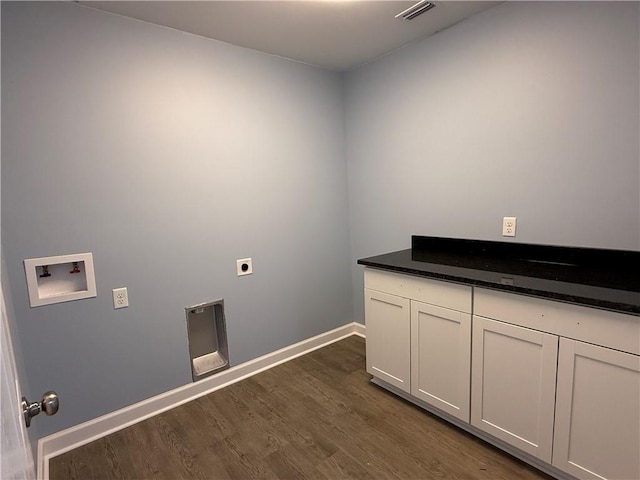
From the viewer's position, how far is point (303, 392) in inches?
90.7

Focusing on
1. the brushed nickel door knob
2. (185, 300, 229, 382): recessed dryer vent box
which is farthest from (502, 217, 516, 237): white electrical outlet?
the brushed nickel door knob

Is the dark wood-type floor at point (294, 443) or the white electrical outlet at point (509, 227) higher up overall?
the white electrical outlet at point (509, 227)

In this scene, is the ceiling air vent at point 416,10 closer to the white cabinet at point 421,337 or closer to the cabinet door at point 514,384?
the white cabinet at point 421,337

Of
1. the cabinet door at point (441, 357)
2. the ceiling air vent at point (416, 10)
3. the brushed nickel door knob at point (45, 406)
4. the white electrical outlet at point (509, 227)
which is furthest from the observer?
the white electrical outlet at point (509, 227)

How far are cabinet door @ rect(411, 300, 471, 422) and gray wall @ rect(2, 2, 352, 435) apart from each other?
113cm

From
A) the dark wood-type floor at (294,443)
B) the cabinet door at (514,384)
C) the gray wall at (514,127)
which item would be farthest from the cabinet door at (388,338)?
the gray wall at (514,127)

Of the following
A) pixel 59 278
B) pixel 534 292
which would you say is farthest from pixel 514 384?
pixel 59 278

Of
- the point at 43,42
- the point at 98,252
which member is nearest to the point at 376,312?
the point at 98,252

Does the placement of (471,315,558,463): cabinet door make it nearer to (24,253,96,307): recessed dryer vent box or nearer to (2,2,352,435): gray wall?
(2,2,352,435): gray wall

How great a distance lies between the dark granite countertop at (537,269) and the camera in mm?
1358

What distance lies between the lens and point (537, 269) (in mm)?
1785

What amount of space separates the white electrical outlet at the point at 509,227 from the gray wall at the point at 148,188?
1393mm

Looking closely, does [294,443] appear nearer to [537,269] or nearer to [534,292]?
[534,292]

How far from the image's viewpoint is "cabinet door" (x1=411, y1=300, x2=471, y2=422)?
176 cm
